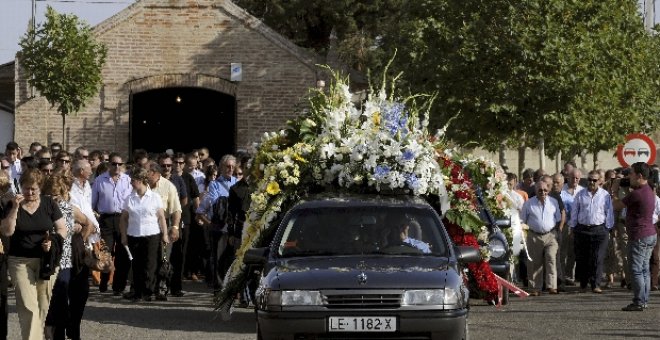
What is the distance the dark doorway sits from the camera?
150 ft

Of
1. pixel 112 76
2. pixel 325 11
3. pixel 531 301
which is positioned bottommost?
pixel 531 301

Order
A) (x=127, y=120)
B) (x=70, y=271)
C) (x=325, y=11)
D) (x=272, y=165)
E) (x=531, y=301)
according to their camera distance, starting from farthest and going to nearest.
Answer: (x=325, y=11), (x=127, y=120), (x=531, y=301), (x=272, y=165), (x=70, y=271)

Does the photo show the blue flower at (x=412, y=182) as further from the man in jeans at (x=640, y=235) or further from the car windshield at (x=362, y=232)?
the man in jeans at (x=640, y=235)

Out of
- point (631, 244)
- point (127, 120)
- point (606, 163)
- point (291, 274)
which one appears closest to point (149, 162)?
point (631, 244)

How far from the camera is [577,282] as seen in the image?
81.8ft

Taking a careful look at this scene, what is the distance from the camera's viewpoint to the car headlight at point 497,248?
1866 cm

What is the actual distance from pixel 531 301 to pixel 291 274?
9223mm

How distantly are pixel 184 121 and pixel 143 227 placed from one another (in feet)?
98.3

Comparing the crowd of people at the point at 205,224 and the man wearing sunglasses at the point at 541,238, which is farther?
the man wearing sunglasses at the point at 541,238

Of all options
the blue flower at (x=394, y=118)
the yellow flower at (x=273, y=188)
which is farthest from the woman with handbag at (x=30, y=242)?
the blue flower at (x=394, y=118)

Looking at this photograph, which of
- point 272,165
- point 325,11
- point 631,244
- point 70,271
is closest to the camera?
point 70,271

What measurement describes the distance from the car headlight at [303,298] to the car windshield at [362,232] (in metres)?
0.89

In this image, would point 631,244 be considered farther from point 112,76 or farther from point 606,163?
point 606,163

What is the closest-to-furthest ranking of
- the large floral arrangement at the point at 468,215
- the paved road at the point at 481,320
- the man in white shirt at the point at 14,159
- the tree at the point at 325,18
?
the paved road at the point at 481,320 → the large floral arrangement at the point at 468,215 → the man in white shirt at the point at 14,159 → the tree at the point at 325,18
